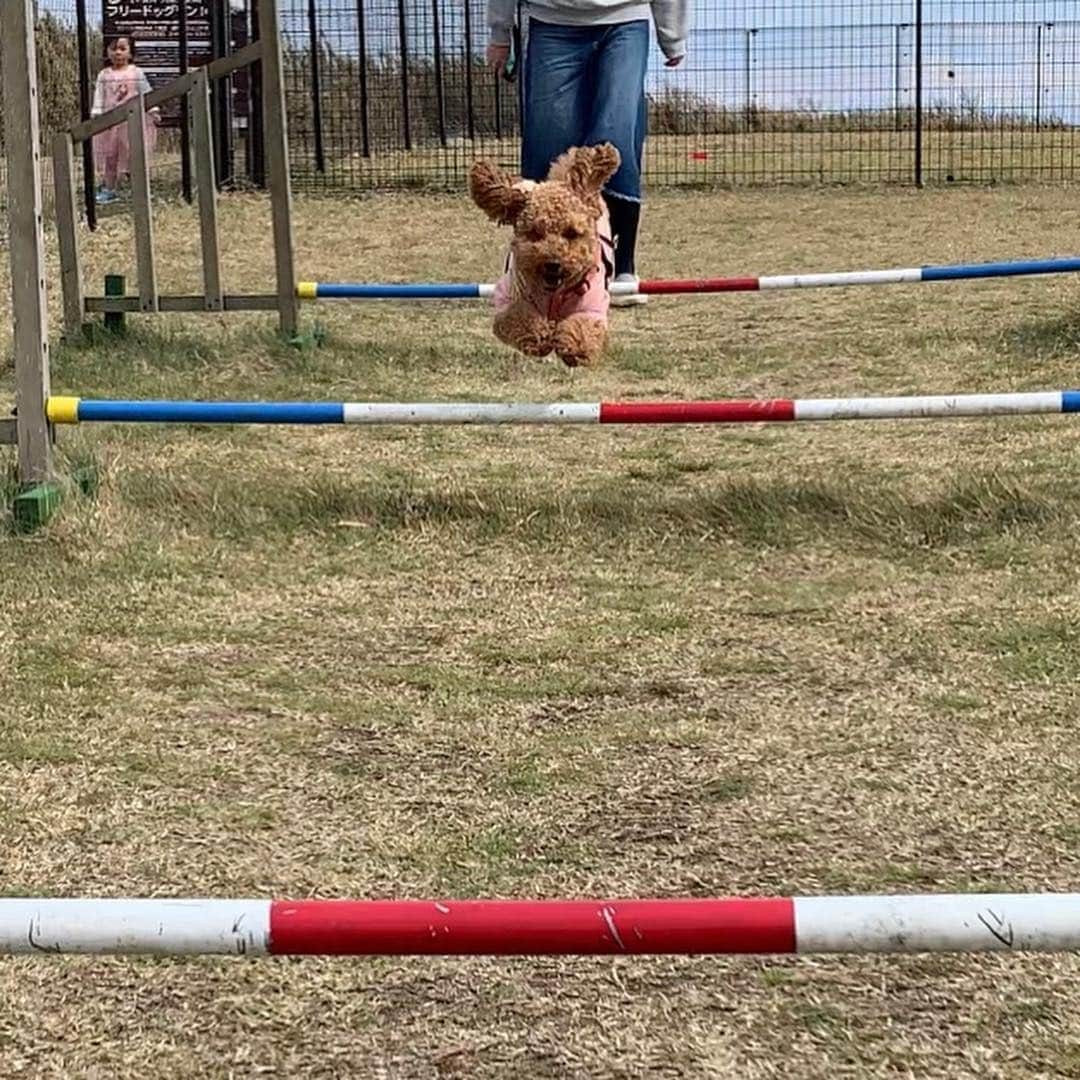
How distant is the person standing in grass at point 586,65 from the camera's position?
13.4ft

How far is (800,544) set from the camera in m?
3.43

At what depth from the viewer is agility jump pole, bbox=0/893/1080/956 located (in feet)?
3.88

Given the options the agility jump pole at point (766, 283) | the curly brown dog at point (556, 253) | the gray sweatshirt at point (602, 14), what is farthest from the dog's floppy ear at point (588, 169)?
the agility jump pole at point (766, 283)

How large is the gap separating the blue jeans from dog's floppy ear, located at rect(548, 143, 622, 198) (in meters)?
0.72

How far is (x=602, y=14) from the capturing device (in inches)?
161

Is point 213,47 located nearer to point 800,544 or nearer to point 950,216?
point 950,216

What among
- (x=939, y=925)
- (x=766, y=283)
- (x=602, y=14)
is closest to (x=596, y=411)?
(x=602, y=14)

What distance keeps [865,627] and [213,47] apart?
9.99 m

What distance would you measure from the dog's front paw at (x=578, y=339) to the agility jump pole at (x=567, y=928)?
238cm

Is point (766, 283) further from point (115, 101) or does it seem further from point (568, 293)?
point (115, 101)

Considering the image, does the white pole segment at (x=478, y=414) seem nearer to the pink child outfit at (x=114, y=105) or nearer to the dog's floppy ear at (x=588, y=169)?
the dog's floppy ear at (x=588, y=169)

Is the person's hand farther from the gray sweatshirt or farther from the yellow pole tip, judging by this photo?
the yellow pole tip

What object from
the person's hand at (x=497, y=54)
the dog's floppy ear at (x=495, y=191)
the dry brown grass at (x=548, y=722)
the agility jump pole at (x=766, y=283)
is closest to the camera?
the dry brown grass at (x=548, y=722)

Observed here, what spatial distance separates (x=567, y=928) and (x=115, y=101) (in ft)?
35.6
